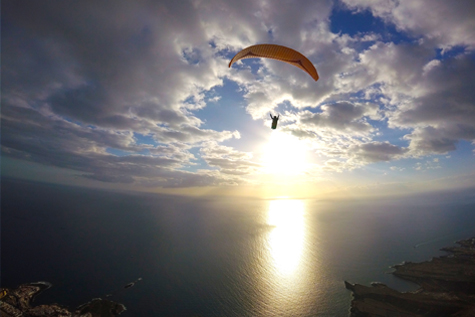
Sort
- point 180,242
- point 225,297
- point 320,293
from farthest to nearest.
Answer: point 180,242
point 320,293
point 225,297

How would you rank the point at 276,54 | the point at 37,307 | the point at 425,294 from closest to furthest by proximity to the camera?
1. the point at 276,54
2. the point at 37,307
3. the point at 425,294

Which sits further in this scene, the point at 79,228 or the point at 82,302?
the point at 79,228

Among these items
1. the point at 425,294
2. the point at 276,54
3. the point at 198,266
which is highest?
the point at 276,54

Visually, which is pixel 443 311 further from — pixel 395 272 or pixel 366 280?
pixel 395 272

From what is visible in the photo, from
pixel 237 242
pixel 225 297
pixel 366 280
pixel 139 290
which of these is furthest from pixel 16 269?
pixel 366 280

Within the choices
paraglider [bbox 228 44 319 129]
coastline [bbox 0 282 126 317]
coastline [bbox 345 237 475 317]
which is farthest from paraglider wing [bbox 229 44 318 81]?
coastline [bbox 345 237 475 317]

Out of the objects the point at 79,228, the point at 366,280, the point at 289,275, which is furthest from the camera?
the point at 79,228

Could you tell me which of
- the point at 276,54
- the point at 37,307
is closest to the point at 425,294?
the point at 276,54

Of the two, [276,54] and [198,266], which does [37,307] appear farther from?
[276,54]
